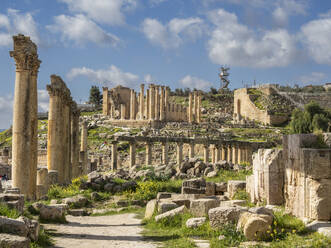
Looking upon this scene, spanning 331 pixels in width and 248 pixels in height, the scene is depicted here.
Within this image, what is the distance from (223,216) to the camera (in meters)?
10.9

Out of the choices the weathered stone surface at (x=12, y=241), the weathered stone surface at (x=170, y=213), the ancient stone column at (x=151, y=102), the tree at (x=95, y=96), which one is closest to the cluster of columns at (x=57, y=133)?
the weathered stone surface at (x=170, y=213)

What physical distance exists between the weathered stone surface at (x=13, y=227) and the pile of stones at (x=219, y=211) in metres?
4.74

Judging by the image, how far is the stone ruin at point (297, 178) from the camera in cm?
1030

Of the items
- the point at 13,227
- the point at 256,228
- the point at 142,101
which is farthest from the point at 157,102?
the point at 13,227

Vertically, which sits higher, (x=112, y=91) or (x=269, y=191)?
(x=112, y=91)

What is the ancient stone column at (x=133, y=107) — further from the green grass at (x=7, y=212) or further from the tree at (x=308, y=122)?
the green grass at (x=7, y=212)

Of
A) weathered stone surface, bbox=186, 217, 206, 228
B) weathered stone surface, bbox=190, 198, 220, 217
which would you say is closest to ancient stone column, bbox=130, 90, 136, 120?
weathered stone surface, bbox=190, 198, 220, 217

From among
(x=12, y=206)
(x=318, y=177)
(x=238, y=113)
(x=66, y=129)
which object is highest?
(x=238, y=113)

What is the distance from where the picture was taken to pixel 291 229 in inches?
394

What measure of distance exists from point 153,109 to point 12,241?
68.6 metres

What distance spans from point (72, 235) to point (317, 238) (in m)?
6.69

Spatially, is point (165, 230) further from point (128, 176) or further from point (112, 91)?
point (112, 91)

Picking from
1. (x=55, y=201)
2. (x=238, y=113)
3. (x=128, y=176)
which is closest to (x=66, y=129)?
(x=128, y=176)

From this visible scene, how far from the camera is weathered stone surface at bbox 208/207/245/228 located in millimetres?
10875
